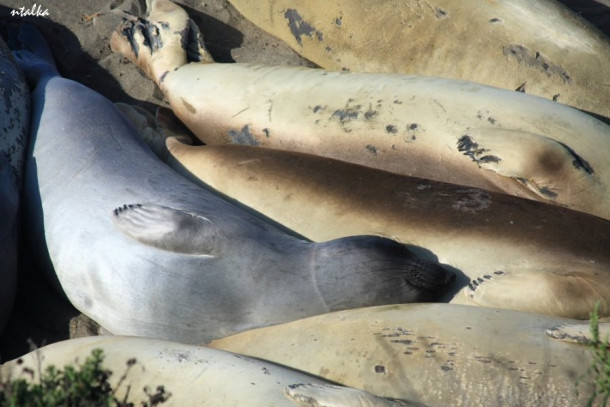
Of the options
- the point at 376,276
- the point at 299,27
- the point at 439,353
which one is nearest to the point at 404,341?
the point at 439,353

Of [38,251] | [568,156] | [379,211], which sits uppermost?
[568,156]

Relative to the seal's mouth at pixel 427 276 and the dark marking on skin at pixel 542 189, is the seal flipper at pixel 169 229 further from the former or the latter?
the dark marking on skin at pixel 542 189

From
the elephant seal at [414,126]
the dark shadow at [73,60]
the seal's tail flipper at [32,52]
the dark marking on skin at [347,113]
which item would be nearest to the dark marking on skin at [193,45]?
the elephant seal at [414,126]

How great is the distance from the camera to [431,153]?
13.8 ft

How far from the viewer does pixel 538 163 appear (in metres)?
3.99

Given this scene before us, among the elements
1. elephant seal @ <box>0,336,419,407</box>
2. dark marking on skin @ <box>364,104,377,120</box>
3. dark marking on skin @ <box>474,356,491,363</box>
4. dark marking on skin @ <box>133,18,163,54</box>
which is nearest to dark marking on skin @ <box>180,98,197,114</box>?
dark marking on skin @ <box>133,18,163,54</box>

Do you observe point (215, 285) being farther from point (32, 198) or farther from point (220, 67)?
point (220, 67)

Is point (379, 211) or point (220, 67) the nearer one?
point (379, 211)

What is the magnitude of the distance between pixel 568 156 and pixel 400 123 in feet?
2.76

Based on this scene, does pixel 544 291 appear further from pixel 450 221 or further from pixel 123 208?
pixel 123 208

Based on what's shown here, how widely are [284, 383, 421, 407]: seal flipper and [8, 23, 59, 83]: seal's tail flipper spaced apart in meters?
2.87

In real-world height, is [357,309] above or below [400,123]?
below

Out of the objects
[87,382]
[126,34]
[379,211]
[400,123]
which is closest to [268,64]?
[126,34]

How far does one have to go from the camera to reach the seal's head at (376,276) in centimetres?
351
